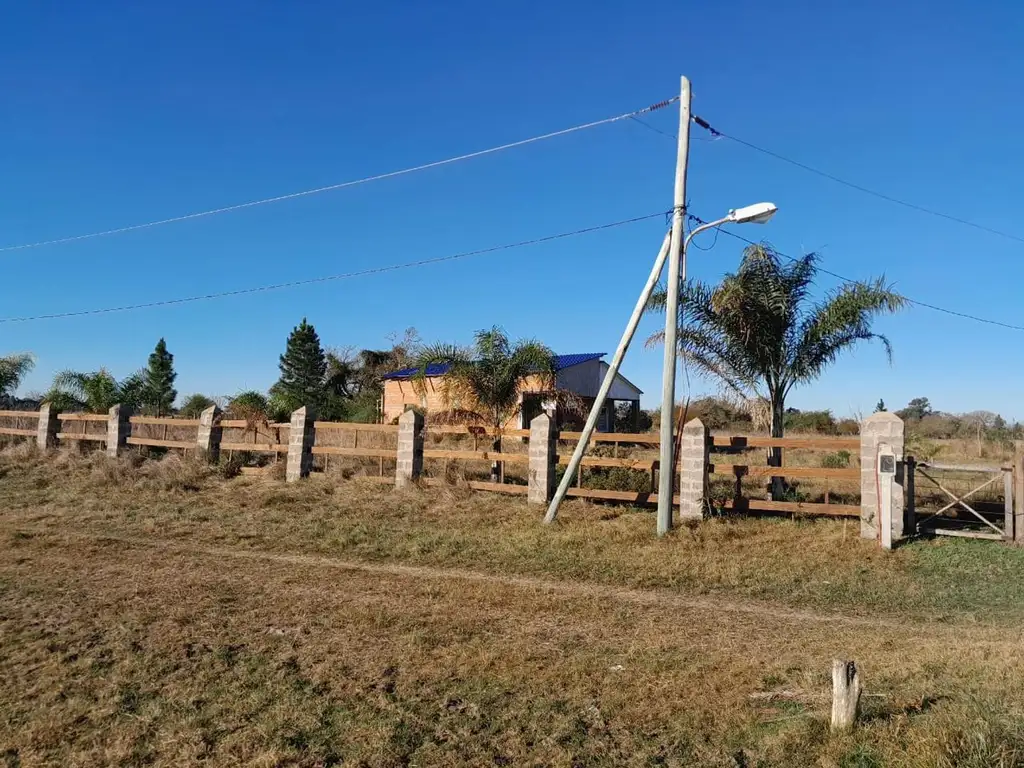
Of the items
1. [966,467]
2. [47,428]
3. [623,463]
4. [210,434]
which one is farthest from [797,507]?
[47,428]

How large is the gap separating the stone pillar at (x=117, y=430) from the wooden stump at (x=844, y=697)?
19.4m

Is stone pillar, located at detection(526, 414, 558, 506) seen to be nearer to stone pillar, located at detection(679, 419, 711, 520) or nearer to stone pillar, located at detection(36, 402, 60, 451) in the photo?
stone pillar, located at detection(679, 419, 711, 520)

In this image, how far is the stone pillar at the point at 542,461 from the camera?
45.1 ft

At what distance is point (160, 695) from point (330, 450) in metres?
11.4

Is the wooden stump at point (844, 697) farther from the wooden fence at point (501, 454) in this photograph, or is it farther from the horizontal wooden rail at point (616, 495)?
the horizontal wooden rail at point (616, 495)

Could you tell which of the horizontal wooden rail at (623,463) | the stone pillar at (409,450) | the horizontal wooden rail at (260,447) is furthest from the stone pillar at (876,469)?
the horizontal wooden rail at (260,447)

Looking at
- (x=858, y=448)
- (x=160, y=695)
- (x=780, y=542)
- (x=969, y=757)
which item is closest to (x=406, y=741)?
(x=160, y=695)

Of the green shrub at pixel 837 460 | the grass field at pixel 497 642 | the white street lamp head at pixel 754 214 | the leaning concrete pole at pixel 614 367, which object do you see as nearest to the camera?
the grass field at pixel 497 642

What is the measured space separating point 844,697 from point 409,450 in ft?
39.4

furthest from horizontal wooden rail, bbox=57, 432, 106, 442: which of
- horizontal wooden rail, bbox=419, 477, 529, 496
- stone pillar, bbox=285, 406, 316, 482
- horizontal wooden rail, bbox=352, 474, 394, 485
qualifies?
horizontal wooden rail, bbox=419, 477, 529, 496

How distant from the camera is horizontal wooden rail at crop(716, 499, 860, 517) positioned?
11539 millimetres

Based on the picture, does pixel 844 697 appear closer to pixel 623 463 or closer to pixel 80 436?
pixel 623 463

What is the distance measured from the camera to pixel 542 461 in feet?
45.2

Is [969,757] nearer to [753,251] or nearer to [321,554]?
[321,554]
